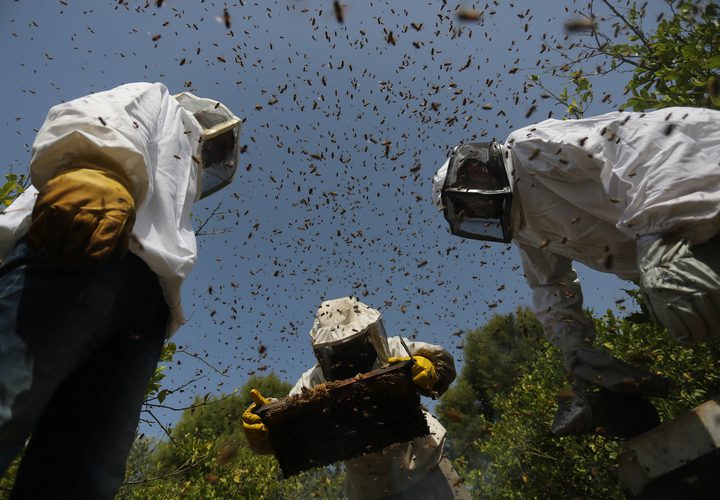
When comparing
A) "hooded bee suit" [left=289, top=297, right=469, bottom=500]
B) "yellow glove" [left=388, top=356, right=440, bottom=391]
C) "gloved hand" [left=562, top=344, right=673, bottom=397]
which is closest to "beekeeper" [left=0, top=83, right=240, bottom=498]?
"yellow glove" [left=388, top=356, right=440, bottom=391]

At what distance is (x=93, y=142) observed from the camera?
188 centimetres

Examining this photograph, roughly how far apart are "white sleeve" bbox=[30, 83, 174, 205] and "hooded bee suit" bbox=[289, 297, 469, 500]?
271cm

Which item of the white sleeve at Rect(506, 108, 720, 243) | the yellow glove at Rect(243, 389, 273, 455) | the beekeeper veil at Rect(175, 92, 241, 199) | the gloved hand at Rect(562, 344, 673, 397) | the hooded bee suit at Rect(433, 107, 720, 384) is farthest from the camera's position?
the yellow glove at Rect(243, 389, 273, 455)

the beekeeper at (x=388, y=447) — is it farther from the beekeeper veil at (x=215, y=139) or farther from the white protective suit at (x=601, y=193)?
the beekeeper veil at (x=215, y=139)

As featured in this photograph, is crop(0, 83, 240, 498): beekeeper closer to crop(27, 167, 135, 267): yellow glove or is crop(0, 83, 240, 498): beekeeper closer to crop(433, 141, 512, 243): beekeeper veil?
crop(27, 167, 135, 267): yellow glove

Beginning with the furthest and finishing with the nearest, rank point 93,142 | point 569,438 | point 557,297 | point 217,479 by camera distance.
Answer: point 217,479
point 569,438
point 557,297
point 93,142

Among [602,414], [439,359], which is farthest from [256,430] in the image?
[602,414]

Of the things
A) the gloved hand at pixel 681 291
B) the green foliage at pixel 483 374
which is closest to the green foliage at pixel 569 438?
the gloved hand at pixel 681 291

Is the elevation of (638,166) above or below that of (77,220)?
below

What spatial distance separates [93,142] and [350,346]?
3.00 meters

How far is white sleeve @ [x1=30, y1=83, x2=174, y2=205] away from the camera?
1.88m

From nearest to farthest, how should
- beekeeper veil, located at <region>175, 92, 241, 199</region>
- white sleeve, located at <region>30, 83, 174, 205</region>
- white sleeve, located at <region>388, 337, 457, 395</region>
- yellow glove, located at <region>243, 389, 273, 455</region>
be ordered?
white sleeve, located at <region>30, 83, 174, 205</region>, beekeeper veil, located at <region>175, 92, 241, 199</region>, yellow glove, located at <region>243, 389, 273, 455</region>, white sleeve, located at <region>388, 337, 457, 395</region>

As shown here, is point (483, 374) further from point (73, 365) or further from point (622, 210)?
point (73, 365)

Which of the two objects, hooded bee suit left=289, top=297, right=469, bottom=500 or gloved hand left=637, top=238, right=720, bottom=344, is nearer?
gloved hand left=637, top=238, right=720, bottom=344
